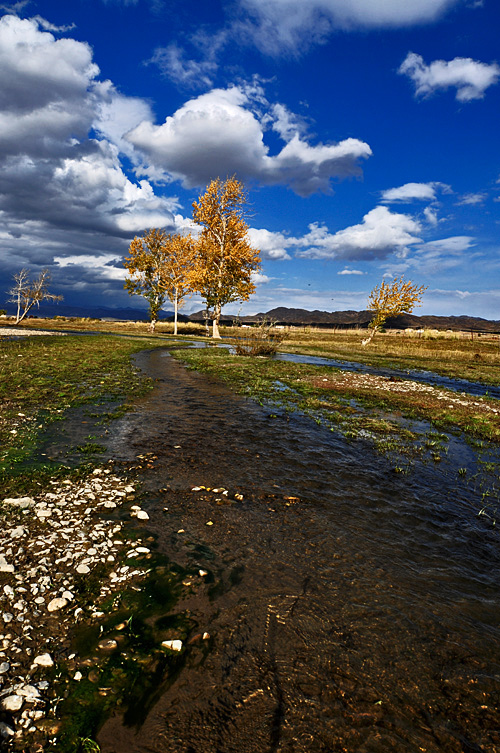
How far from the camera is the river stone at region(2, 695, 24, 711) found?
3170mm

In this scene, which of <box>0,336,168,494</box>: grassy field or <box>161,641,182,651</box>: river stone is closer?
<box>161,641,182,651</box>: river stone

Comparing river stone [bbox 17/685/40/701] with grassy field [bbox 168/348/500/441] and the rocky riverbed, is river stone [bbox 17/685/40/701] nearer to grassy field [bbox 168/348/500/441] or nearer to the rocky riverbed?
the rocky riverbed

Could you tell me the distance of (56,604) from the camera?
174 inches

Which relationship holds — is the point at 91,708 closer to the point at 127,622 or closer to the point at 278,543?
the point at 127,622

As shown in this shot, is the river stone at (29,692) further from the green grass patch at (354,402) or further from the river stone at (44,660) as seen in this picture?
the green grass patch at (354,402)

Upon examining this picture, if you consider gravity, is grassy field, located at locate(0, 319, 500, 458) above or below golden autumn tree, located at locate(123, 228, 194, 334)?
below

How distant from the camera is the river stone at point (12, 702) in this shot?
3170mm

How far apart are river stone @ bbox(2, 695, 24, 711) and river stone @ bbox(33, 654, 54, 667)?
0.36 meters

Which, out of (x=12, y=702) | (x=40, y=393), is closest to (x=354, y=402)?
(x=40, y=393)

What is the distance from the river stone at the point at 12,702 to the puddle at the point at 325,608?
83cm

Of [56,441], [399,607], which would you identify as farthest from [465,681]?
[56,441]

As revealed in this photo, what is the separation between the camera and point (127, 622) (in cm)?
431

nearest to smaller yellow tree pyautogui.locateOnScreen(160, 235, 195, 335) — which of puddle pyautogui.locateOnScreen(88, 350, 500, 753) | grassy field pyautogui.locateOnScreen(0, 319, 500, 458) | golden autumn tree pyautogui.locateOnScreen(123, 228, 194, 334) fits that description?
golden autumn tree pyautogui.locateOnScreen(123, 228, 194, 334)

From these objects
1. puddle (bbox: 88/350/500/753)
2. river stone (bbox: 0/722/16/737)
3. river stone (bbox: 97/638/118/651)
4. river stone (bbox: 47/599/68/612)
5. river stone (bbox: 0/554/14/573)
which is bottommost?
puddle (bbox: 88/350/500/753)
